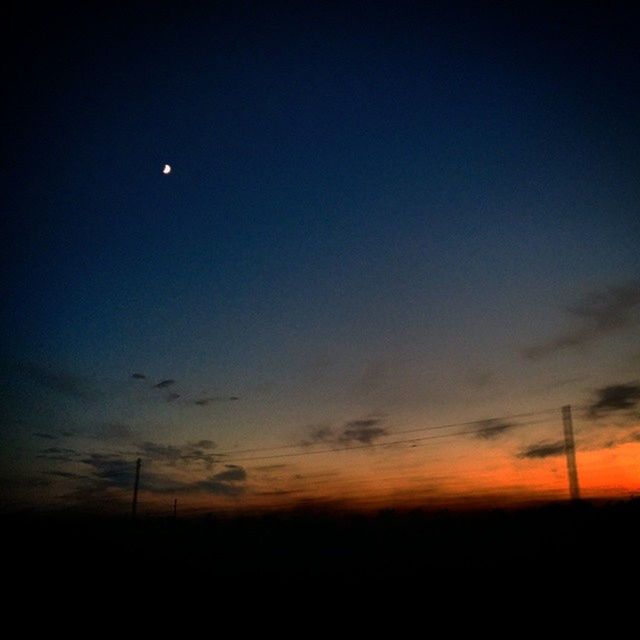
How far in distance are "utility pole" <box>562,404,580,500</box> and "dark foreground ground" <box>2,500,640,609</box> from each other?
2143 millimetres

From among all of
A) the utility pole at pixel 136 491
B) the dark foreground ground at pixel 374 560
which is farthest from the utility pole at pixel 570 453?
the utility pole at pixel 136 491

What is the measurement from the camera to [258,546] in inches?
2105

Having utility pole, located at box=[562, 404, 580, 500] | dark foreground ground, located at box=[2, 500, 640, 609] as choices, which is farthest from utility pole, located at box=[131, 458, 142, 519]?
utility pole, located at box=[562, 404, 580, 500]

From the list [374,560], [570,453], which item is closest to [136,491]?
[374,560]

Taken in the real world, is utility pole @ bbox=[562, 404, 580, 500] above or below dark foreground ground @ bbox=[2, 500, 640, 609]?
above

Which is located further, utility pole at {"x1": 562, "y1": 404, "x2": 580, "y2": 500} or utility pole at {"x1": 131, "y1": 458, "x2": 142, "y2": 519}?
utility pole at {"x1": 131, "y1": 458, "x2": 142, "y2": 519}

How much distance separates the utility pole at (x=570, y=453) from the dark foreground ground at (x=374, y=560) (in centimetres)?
214

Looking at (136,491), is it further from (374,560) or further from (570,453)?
(570,453)

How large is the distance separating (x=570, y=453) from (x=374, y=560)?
19.0m

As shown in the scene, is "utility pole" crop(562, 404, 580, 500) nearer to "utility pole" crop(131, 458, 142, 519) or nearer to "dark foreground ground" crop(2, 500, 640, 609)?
"dark foreground ground" crop(2, 500, 640, 609)

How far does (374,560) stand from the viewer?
3441cm

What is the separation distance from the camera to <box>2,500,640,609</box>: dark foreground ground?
20406mm

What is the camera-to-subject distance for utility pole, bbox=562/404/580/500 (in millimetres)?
23719

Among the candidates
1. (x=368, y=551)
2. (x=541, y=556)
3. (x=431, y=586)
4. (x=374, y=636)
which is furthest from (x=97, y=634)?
(x=368, y=551)
